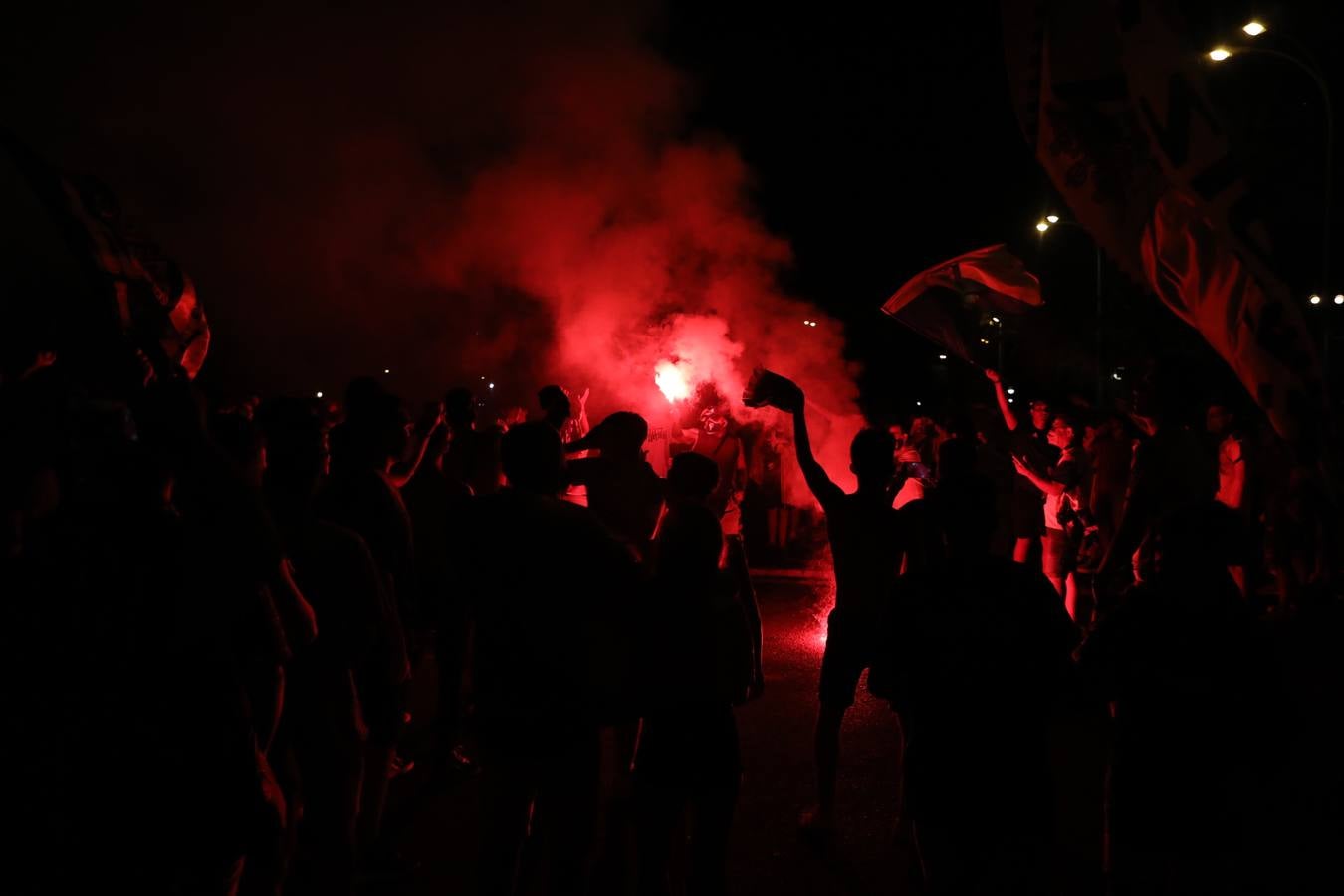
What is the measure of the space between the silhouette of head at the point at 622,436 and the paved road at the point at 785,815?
172cm

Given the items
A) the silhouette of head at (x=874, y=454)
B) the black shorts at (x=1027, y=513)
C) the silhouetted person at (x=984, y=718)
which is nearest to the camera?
the silhouetted person at (x=984, y=718)

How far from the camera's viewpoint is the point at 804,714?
566 cm

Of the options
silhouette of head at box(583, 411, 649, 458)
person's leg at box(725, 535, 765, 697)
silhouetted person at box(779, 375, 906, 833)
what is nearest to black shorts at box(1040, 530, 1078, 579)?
silhouetted person at box(779, 375, 906, 833)

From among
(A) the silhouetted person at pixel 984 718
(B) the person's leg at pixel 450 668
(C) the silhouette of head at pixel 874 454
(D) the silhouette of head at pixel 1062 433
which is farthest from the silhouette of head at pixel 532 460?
(D) the silhouette of head at pixel 1062 433

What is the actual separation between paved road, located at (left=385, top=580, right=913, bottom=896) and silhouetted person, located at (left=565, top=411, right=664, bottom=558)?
1358mm

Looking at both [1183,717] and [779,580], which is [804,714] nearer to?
[1183,717]

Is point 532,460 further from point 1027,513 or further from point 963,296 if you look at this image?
point 1027,513

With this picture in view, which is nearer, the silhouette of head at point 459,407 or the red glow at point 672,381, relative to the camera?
the silhouette of head at point 459,407

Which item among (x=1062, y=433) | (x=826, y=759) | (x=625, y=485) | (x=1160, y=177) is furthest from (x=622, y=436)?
(x=1062, y=433)

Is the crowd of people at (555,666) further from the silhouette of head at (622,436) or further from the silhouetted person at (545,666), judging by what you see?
the silhouette of head at (622,436)

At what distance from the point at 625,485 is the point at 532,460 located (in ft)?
5.22

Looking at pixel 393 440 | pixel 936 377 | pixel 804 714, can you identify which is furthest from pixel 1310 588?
pixel 936 377

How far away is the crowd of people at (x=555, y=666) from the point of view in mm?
1979

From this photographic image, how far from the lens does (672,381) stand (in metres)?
12.6
